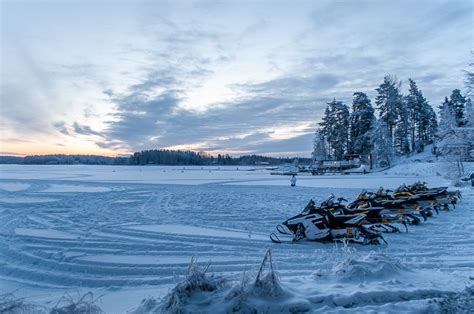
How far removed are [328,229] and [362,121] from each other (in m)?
53.0

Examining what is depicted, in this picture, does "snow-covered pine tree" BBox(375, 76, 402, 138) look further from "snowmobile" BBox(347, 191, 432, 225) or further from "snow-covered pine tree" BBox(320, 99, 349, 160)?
"snowmobile" BBox(347, 191, 432, 225)

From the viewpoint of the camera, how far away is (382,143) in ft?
171

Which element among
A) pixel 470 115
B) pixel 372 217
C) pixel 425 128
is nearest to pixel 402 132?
pixel 425 128

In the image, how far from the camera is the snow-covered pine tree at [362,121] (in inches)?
2227

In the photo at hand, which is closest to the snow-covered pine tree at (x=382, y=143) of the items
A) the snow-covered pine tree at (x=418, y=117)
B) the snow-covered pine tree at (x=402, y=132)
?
the snow-covered pine tree at (x=402, y=132)

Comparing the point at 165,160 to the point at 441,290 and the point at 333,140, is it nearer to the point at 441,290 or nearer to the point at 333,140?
the point at 333,140

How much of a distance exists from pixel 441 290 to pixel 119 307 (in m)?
4.19

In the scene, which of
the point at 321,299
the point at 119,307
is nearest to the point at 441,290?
the point at 321,299

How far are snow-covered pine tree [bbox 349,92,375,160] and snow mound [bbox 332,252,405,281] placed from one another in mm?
53776

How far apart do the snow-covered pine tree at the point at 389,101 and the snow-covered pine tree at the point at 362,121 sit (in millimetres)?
1798

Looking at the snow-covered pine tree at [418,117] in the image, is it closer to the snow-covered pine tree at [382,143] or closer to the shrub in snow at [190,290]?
the snow-covered pine tree at [382,143]

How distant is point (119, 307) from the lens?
4520 millimetres

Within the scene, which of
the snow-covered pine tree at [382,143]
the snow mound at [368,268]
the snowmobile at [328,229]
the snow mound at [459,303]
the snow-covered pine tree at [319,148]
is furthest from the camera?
the snow-covered pine tree at [319,148]

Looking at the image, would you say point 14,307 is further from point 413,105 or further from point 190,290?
point 413,105
